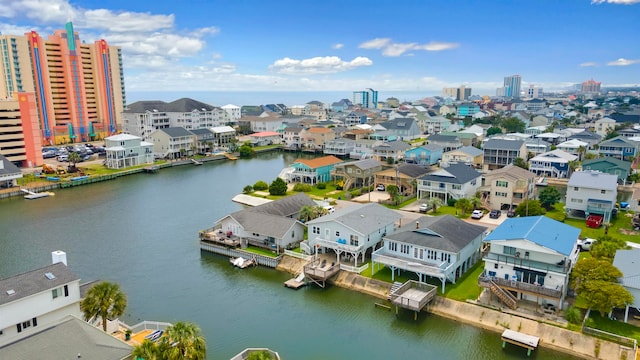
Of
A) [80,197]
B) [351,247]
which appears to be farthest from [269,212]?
[80,197]

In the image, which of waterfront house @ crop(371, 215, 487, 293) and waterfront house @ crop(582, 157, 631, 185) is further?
waterfront house @ crop(582, 157, 631, 185)

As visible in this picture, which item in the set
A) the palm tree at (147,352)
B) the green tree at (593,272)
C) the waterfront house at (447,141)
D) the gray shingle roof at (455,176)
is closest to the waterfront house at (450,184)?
the gray shingle roof at (455,176)

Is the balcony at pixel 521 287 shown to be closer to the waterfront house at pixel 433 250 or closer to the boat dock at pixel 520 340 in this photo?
the waterfront house at pixel 433 250

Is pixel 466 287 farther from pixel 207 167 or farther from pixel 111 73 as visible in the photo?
pixel 111 73

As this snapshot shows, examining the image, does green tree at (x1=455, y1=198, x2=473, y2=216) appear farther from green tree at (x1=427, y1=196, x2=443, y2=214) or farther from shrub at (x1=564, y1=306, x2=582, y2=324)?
shrub at (x1=564, y1=306, x2=582, y2=324)

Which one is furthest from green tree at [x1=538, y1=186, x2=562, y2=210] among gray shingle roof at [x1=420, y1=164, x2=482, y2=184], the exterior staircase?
the exterior staircase

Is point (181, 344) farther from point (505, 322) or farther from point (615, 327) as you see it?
point (615, 327)
